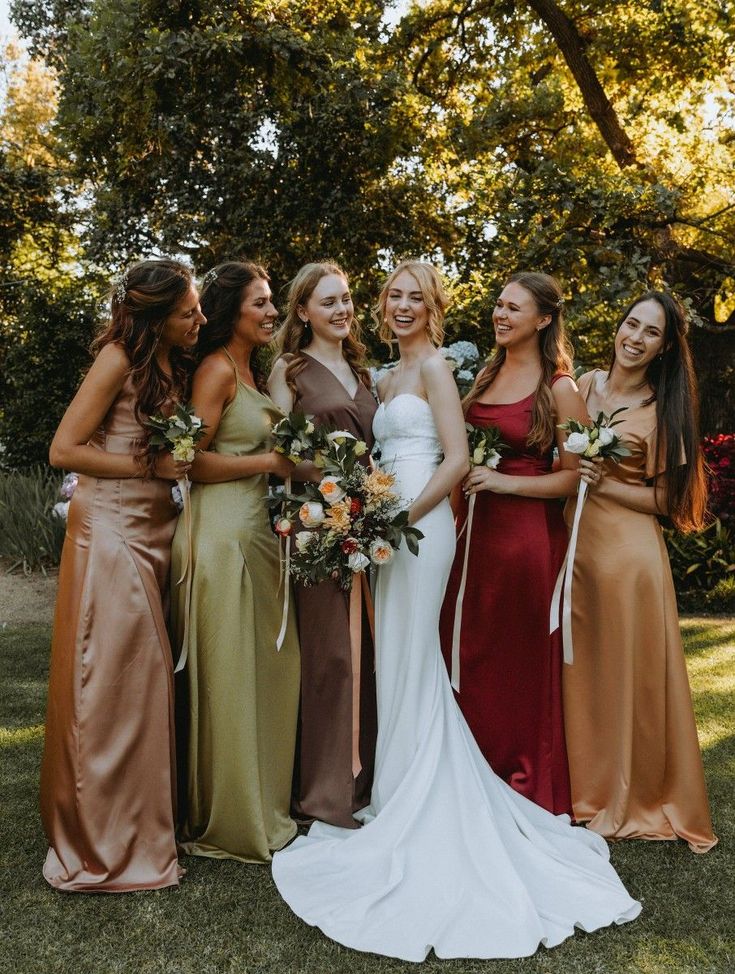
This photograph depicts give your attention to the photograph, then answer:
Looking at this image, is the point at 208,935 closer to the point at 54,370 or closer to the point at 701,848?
the point at 701,848

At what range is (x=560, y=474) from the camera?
4320 mm

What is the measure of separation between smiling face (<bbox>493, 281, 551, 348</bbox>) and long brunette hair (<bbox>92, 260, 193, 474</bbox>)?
1545 millimetres

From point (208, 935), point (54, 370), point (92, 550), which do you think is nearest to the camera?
point (208, 935)

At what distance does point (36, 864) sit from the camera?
12.5 ft

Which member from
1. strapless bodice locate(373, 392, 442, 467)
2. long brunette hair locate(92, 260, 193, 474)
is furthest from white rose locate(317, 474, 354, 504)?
long brunette hair locate(92, 260, 193, 474)

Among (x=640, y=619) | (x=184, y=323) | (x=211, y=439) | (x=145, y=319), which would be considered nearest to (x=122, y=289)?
(x=145, y=319)

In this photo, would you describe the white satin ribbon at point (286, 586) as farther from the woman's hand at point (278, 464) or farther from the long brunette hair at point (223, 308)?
the long brunette hair at point (223, 308)

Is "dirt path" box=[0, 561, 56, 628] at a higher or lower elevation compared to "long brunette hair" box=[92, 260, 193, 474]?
lower

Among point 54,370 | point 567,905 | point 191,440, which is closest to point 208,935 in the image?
point 567,905

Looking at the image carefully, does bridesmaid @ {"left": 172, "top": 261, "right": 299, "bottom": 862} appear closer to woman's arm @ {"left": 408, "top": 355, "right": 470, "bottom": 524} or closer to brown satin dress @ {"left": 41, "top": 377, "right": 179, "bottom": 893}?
brown satin dress @ {"left": 41, "top": 377, "right": 179, "bottom": 893}

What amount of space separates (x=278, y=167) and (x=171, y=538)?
292 inches

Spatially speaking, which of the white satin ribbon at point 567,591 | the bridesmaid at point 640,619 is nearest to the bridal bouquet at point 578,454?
the white satin ribbon at point 567,591

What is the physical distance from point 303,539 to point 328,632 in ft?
2.21

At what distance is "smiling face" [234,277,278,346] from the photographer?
415cm
